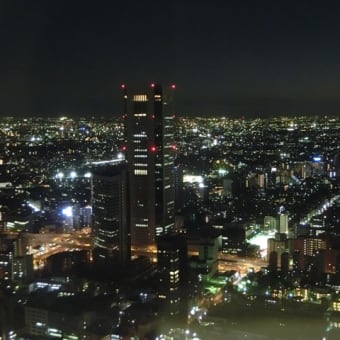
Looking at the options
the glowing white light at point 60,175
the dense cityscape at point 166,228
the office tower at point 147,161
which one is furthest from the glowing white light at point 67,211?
the glowing white light at point 60,175

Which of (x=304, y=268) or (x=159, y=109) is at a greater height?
(x=159, y=109)

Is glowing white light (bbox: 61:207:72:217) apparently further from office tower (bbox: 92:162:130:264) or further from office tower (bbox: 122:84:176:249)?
office tower (bbox: 92:162:130:264)

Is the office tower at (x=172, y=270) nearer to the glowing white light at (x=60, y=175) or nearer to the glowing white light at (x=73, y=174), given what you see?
the glowing white light at (x=73, y=174)

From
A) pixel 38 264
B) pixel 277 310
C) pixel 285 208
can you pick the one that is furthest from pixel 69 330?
pixel 285 208

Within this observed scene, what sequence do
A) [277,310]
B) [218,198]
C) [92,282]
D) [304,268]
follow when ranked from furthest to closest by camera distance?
[218,198] → [304,268] → [92,282] → [277,310]

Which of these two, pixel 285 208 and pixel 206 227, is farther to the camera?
pixel 285 208

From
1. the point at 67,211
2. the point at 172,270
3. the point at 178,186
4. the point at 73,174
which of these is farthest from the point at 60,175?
the point at 172,270

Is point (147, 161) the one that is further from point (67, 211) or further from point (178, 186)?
point (178, 186)

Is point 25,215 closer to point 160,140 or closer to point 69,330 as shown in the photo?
point 160,140
